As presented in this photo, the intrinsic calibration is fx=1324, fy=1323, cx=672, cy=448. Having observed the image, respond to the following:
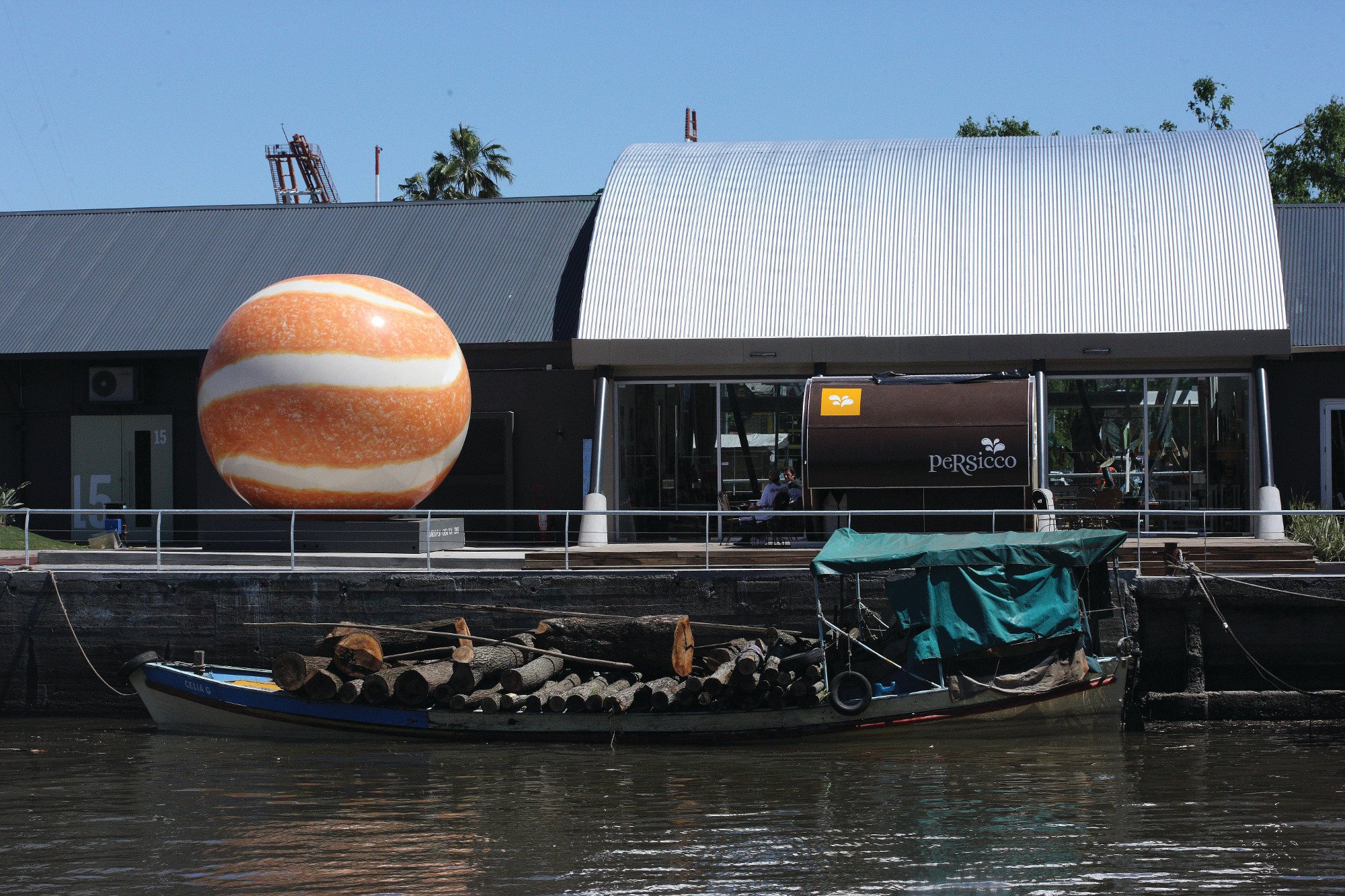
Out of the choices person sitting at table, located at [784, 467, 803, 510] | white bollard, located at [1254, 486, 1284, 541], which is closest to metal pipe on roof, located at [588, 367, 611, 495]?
person sitting at table, located at [784, 467, 803, 510]

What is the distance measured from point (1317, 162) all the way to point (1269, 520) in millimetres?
27677

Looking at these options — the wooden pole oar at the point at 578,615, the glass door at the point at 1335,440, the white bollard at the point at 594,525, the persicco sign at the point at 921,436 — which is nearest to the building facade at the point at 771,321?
the glass door at the point at 1335,440

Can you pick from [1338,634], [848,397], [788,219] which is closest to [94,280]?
[788,219]

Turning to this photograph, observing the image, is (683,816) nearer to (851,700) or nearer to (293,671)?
(851,700)

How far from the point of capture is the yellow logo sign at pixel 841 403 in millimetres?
21469

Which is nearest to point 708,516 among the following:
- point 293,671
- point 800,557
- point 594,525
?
point 800,557

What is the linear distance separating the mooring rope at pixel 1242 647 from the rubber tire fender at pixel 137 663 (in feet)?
45.8

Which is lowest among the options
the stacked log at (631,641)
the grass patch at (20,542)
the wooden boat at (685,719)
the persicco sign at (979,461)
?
the wooden boat at (685,719)

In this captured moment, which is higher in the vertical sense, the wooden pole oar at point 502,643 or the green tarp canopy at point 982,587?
the green tarp canopy at point 982,587

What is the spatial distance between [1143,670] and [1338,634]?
254 cm

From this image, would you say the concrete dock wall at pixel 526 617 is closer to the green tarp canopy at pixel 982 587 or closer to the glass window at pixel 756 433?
the green tarp canopy at pixel 982 587

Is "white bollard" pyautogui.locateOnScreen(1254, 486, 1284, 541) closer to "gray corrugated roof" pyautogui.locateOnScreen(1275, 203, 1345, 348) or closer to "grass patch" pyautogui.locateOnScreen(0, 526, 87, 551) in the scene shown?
"gray corrugated roof" pyautogui.locateOnScreen(1275, 203, 1345, 348)

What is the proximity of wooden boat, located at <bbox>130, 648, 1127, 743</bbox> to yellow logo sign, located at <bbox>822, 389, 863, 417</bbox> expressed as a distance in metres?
6.73

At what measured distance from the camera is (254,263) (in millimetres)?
29078
